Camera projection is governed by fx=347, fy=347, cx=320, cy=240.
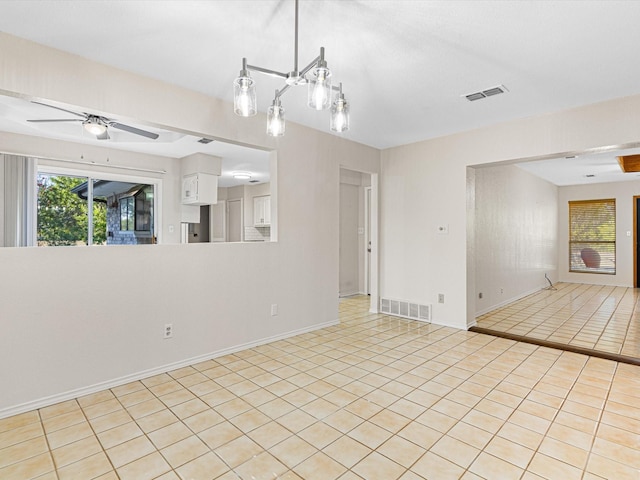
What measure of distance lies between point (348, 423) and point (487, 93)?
120 inches

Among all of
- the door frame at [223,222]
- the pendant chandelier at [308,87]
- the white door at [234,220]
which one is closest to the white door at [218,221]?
the door frame at [223,222]

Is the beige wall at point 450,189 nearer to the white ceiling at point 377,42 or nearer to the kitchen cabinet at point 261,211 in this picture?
the white ceiling at point 377,42

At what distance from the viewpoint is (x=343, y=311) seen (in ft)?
17.8

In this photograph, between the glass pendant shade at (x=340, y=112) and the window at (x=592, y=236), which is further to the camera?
the window at (x=592, y=236)

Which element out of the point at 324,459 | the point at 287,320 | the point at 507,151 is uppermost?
the point at 507,151

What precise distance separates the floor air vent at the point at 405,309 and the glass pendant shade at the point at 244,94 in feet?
12.4

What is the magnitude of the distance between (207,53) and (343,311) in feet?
13.1

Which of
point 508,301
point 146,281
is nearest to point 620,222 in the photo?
point 508,301

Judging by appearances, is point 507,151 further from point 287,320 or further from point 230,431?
point 230,431

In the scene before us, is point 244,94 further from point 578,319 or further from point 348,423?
point 578,319

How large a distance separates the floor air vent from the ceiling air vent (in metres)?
2.68

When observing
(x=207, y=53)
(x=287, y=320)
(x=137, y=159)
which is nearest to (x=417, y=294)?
(x=287, y=320)

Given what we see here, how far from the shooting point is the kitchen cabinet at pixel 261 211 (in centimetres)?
816

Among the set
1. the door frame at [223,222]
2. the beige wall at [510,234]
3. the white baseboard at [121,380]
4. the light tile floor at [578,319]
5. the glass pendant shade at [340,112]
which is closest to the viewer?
the glass pendant shade at [340,112]
